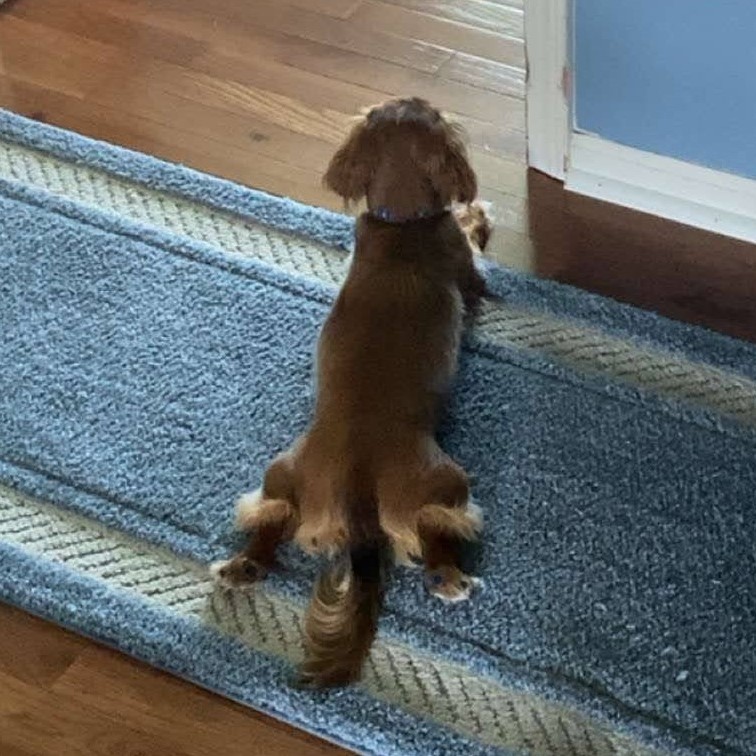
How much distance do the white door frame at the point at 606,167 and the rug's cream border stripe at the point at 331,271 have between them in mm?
267

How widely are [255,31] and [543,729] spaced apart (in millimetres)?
1361

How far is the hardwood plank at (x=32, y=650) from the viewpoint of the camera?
1539 millimetres

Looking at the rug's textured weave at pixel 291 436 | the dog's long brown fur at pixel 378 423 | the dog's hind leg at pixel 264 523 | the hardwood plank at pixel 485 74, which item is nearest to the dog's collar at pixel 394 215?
the dog's long brown fur at pixel 378 423

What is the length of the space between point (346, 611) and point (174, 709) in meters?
0.23

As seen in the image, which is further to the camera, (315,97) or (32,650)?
(315,97)

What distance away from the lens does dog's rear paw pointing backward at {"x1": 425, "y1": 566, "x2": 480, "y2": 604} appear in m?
1.53

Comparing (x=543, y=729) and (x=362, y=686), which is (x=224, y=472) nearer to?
(x=362, y=686)

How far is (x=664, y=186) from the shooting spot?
76.2 inches

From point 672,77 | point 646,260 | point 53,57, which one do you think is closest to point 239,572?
point 646,260

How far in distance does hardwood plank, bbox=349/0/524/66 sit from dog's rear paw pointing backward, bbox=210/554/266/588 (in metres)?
1.05

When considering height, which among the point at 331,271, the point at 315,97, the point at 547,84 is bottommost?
the point at 331,271

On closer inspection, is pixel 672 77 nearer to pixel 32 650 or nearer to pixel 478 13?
pixel 478 13

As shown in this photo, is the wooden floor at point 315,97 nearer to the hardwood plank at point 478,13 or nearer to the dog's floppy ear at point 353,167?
the hardwood plank at point 478,13

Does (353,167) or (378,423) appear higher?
(353,167)
